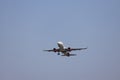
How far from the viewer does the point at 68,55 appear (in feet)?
433

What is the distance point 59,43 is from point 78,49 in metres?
8.55

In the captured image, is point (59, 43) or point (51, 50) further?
point (51, 50)

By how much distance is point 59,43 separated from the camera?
121 meters

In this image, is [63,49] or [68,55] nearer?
[63,49]

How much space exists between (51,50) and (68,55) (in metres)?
7.20

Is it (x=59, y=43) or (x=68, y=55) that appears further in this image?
(x=68, y=55)

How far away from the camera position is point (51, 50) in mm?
128500

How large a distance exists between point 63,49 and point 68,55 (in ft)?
29.8

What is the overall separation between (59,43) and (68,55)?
1267cm

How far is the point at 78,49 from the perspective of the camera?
4951 inches

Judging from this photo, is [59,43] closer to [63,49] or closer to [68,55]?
[63,49]

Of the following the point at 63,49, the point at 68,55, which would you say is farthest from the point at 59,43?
the point at 68,55
